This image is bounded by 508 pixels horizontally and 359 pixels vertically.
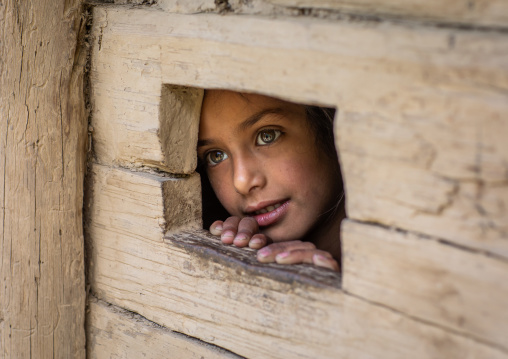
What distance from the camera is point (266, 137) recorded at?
6.27ft

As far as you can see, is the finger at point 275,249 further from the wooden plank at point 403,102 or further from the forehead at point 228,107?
the forehead at point 228,107

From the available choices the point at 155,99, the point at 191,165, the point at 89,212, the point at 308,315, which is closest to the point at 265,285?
the point at 308,315

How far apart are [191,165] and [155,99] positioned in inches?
10.2

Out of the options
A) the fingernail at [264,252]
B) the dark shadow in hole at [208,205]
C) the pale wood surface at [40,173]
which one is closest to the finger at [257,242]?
the fingernail at [264,252]

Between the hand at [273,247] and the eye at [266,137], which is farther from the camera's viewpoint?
the eye at [266,137]

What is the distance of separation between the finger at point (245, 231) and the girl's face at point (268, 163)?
0.09 m

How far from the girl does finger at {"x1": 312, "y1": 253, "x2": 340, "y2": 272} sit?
24 cm

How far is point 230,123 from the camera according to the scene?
1.80 meters

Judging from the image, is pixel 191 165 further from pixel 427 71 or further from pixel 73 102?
pixel 427 71

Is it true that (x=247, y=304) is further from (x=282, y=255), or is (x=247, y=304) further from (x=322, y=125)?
(x=322, y=125)

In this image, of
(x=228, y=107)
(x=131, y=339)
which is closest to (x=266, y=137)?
(x=228, y=107)

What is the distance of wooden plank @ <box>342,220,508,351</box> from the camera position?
3.50 ft

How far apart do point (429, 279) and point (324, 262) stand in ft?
1.09

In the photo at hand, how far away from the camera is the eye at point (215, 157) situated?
2.01 metres
